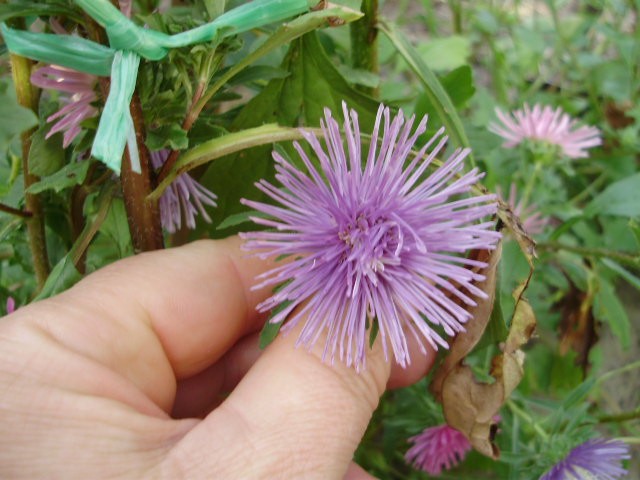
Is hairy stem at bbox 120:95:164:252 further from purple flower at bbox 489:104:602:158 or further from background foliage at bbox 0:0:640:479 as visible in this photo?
purple flower at bbox 489:104:602:158

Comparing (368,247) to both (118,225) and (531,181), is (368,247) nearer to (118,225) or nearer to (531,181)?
(118,225)

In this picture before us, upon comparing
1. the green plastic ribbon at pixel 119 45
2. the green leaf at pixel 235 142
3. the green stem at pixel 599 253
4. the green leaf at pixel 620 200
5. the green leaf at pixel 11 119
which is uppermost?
the green plastic ribbon at pixel 119 45

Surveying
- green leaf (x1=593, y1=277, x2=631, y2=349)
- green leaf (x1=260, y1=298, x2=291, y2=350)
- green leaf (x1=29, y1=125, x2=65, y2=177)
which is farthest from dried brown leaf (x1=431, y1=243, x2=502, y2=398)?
green leaf (x1=593, y1=277, x2=631, y2=349)

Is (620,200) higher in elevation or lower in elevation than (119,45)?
lower

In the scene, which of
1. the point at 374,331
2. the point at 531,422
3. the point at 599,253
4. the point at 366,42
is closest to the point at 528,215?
the point at 599,253

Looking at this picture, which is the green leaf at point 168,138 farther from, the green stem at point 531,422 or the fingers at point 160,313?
the green stem at point 531,422

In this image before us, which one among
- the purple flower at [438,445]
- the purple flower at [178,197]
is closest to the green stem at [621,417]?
the purple flower at [438,445]

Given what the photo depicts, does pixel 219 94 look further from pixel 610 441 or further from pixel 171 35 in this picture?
pixel 610 441
